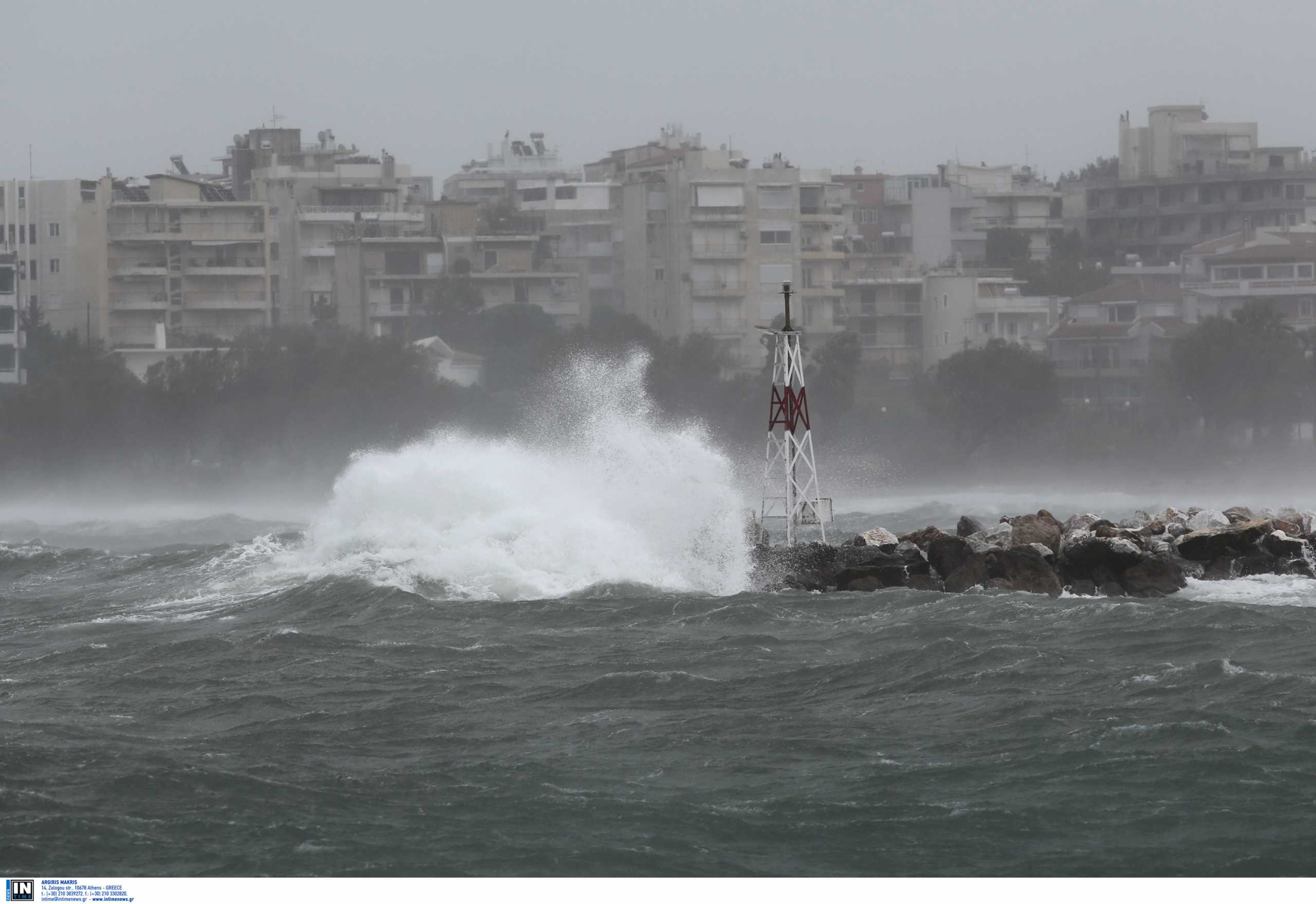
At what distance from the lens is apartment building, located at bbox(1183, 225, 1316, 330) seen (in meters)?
85.2

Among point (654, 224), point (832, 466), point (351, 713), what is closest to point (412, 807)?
point (351, 713)

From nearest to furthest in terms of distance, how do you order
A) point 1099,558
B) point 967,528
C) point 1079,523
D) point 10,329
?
point 1099,558 → point 967,528 → point 1079,523 → point 10,329

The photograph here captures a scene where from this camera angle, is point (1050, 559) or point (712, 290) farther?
point (712, 290)

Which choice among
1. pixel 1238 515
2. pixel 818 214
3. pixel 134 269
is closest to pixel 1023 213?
pixel 818 214

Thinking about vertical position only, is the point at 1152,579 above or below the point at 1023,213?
below

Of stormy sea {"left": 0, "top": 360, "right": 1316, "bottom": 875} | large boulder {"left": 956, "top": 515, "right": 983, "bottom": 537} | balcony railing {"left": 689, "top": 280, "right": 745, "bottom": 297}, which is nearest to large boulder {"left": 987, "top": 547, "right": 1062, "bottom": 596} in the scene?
stormy sea {"left": 0, "top": 360, "right": 1316, "bottom": 875}

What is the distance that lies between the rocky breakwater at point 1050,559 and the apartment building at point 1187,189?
6760 cm

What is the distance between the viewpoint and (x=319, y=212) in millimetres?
99438

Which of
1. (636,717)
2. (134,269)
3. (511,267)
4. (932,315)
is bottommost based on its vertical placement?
(636,717)

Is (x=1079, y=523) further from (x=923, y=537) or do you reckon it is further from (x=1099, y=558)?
(x=1099, y=558)

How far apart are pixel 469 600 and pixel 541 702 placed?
889cm

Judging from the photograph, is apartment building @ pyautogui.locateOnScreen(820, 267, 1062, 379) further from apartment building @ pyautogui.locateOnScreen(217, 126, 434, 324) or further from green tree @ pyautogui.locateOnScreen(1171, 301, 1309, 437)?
apartment building @ pyautogui.locateOnScreen(217, 126, 434, 324)

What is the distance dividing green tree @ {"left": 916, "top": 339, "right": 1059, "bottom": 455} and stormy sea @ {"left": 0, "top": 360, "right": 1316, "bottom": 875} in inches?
1723

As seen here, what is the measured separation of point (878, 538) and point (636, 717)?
12554 mm
